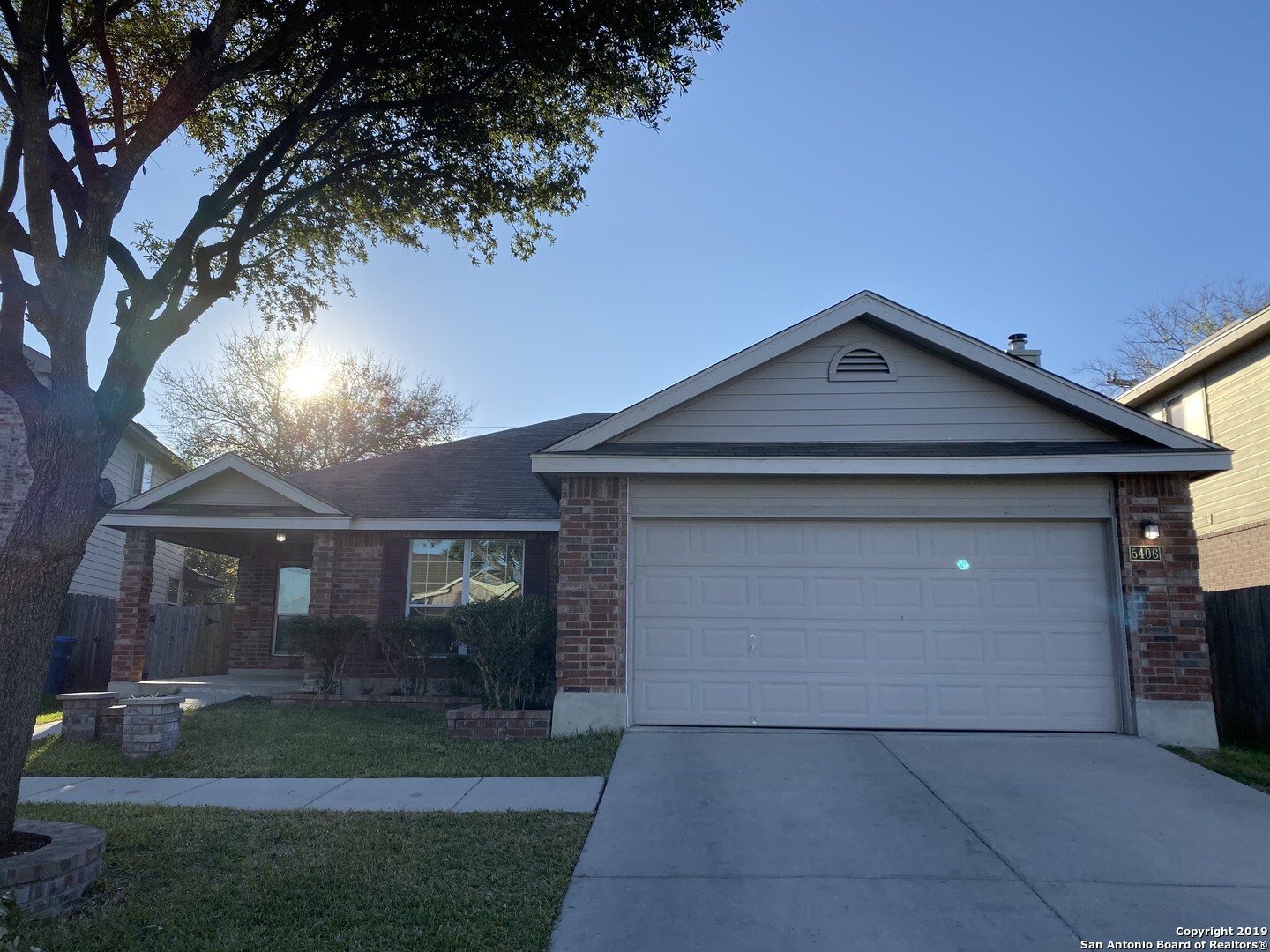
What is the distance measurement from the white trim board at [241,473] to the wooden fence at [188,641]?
Result: 10.2 feet

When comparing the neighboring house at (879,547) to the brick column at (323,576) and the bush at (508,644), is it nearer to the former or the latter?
the bush at (508,644)

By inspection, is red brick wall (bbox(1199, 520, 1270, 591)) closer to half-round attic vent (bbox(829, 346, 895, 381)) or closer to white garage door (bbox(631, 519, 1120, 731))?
white garage door (bbox(631, 519, 1120, 731))

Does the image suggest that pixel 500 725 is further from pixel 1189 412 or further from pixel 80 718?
pixel 1189 412

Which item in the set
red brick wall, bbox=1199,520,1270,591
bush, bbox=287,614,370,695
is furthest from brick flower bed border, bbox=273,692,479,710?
red brick wall, bbox=1199,520,1270,591

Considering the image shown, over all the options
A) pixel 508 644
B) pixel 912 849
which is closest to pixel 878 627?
pixel 912 849

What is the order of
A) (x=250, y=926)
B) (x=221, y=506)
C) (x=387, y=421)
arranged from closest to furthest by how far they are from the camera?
(x=250, y=926)
(x=221, y=506)
(x=387, y=421)

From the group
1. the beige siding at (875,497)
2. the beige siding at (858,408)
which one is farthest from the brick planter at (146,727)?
the beige siding at (858,408)

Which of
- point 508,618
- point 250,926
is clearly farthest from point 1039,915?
point 508,618

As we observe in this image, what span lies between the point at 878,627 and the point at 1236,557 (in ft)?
26.0

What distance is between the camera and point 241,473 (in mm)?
13766

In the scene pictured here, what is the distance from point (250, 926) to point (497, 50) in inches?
329

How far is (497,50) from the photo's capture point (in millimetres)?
9172

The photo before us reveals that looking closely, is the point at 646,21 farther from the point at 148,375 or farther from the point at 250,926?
the point at 250,926

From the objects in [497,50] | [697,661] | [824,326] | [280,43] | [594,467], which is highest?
[497,50]
